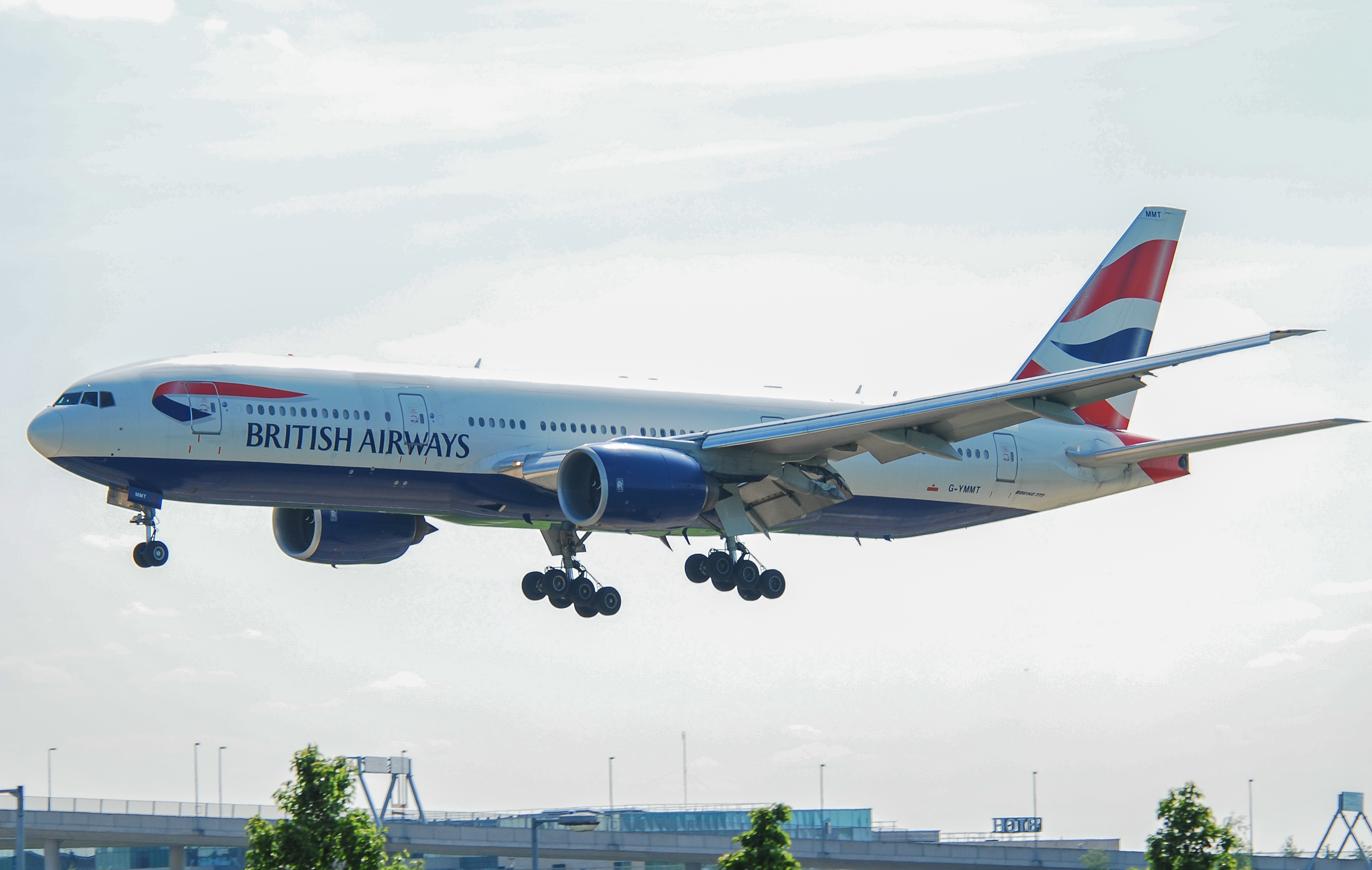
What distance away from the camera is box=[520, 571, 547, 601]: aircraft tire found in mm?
45562

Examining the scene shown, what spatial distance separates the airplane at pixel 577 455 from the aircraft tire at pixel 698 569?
5 centimetres

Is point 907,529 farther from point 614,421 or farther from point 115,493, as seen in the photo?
point 115,493

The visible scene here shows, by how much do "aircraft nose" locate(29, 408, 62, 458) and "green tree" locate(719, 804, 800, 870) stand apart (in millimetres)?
16193

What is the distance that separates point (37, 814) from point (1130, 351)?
47797 millimetres

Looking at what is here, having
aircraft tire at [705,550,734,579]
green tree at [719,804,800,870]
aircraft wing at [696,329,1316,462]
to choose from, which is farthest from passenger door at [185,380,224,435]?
green tree at [719,804,800,870]

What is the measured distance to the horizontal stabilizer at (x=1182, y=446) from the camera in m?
38.2

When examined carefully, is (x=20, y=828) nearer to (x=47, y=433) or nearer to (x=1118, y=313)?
(x=47, y=433)

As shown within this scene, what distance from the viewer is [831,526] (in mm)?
45094

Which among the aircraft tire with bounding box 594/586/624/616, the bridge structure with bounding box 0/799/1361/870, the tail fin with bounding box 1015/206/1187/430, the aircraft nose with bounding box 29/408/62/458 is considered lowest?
the bridge structure with bounding box 0/799/1361/870

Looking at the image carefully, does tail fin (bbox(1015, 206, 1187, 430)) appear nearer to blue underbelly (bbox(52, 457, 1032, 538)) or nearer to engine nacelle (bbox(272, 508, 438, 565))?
blue underbelly (bbox(52, 457, 1032, 538))

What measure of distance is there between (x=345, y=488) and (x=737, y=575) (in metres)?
10.1

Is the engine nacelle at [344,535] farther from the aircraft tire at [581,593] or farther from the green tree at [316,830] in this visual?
the green tree at [316,830]

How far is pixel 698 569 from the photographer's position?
42.8 metres

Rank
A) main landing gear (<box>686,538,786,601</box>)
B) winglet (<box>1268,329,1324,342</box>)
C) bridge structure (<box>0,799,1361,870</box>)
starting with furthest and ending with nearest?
bridge structure (<box>0,799,1361,870</box>) → main landing gear (<box>686,538,786,601</box>) → winglet (<box>1268,329,1324,342</box>)
